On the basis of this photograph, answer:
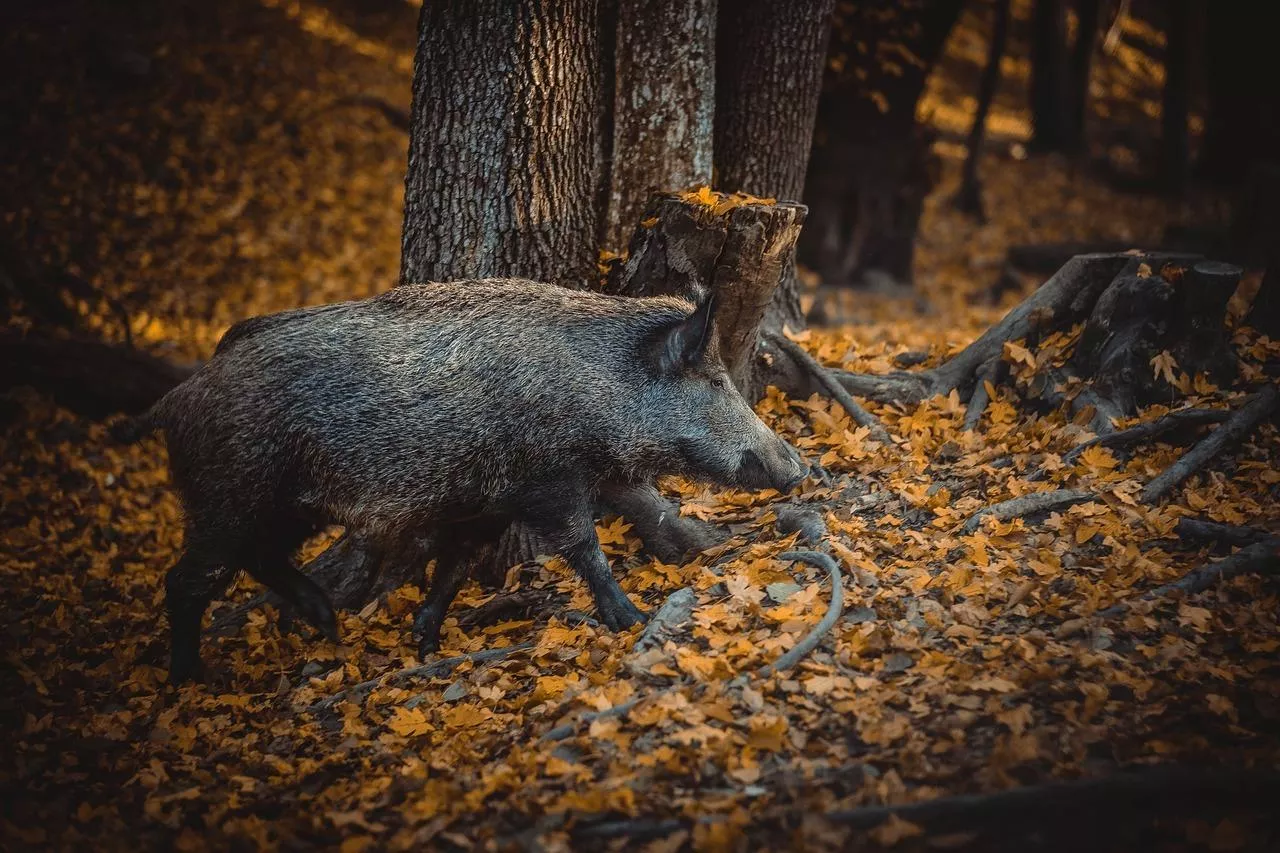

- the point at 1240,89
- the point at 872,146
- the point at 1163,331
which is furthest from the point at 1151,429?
the point at 1240,89

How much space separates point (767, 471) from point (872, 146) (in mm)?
8897

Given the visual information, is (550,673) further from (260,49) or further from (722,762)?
(260,49)

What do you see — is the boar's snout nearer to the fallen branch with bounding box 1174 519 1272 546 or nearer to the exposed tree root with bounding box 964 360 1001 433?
the exposed tree root with bounding box 964 360 1001 433

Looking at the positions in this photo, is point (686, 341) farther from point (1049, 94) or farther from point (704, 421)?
point (1049, 94)

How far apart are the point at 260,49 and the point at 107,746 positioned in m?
12.9

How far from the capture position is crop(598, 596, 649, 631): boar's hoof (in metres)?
4.82

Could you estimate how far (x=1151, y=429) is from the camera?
5395mm

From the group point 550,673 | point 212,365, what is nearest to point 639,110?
point 212,365

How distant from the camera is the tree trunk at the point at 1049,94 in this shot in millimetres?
19938

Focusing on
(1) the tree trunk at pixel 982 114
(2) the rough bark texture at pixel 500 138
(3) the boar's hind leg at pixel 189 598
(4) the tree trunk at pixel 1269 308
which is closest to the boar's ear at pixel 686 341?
(2) the rough bark texture at pixel 500 138

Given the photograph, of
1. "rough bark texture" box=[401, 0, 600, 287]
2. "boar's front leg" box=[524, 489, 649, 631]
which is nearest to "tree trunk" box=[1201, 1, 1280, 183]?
"rough bark texture" box=[401, 0, 600, 287]

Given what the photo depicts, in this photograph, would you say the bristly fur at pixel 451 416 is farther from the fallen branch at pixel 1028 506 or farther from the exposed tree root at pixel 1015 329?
the exposed tree root at pixel 1015 329

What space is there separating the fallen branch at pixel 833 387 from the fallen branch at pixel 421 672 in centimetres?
253

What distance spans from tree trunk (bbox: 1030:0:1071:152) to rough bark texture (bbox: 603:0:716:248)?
1660 centimetres
